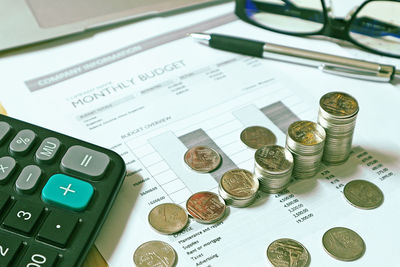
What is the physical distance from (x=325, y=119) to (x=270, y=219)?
0.10 metres

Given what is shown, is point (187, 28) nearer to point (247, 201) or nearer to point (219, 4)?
point (219, 4)

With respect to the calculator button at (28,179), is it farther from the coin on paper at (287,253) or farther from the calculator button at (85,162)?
the coin on paper at (287,253)

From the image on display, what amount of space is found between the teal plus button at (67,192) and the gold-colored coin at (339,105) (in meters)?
0.22

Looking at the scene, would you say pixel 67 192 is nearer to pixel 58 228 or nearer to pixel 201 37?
pixel 58 228

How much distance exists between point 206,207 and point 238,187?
0.11ft

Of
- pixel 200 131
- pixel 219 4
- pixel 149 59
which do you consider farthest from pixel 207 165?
pixel 219 4

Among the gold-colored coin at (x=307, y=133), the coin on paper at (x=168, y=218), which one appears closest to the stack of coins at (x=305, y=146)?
the gold-colored coin at (x=307, y=133)

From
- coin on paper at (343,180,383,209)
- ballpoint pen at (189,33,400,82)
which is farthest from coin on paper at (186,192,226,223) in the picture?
ballpoint pen at (189,33,400,82)

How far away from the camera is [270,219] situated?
0.42m

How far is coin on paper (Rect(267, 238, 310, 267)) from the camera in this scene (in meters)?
0.38

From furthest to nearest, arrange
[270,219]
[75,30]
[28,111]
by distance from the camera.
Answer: [75,30], [28,111], [270,219]

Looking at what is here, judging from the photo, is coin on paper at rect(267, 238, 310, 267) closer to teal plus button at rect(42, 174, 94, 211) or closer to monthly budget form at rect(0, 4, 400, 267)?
monthly budget form at rect(0, 4, 400, 267)

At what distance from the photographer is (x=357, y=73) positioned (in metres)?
0.56

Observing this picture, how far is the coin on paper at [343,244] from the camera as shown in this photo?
391 millimetres
